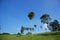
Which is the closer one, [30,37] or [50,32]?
[30,37]

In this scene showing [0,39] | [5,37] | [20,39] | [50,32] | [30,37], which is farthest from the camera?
[50,32]

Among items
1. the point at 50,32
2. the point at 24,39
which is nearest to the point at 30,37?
the point at 24,39

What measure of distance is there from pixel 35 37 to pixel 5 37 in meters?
2.90

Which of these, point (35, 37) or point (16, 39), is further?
point (35, 37)

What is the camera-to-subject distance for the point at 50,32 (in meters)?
13.0

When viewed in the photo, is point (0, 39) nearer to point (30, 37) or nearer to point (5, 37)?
point (5, 37)

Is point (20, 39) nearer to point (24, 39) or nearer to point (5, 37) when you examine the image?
point (24, 39)

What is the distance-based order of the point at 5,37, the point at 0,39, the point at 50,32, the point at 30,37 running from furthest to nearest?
1. the point at 50,32
2. the point at 30,37
3. the point at 5,37
4. the point at 0,39

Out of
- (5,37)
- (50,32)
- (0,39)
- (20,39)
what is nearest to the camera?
(0,39)

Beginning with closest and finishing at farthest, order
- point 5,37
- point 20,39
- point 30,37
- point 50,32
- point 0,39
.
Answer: point 0,39 < point 5,37 < point 20,39 < point 30,37 < point 50,32

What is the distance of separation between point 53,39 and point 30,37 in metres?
1.78

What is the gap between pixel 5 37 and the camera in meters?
9.91

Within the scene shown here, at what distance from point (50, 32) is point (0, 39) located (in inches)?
193

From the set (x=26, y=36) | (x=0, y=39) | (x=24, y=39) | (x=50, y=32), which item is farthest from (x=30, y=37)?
(x=0, y=39)
